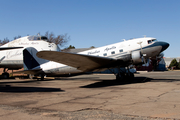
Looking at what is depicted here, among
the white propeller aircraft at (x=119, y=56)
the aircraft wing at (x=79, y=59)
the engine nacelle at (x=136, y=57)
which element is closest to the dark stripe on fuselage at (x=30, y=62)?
the white propeller aircraft at (x=119, y=56)

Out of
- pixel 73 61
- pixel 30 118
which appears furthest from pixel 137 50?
pixel 30 118

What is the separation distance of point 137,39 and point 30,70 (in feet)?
44.5

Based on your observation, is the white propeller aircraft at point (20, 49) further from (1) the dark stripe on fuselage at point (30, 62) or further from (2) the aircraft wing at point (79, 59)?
(2) the aircraft wing at point (79, 59)

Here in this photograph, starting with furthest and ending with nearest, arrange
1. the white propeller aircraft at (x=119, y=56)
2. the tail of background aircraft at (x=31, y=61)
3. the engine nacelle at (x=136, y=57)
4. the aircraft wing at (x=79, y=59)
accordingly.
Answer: the tail of background aircraft at (x=31, y=61)
the engine nacelle at (x=136, y=57)
the white propeller aircraft at (x=119, y=56)
the aircraft wing at (x=79, y=59)

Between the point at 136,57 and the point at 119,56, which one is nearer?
the point at 136,57

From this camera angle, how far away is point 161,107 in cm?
646

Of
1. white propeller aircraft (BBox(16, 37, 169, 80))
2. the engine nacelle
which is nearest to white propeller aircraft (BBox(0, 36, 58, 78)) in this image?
white propeller aircraft (BBox(16, 37, 169, 80))

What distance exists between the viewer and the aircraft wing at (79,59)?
13.1 m

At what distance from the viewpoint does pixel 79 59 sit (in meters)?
14.6

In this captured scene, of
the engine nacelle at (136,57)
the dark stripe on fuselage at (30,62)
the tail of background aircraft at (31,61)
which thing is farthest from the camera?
the dark stripe on fuselage at (30,62)

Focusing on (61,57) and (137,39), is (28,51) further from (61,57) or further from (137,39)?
(137,39)

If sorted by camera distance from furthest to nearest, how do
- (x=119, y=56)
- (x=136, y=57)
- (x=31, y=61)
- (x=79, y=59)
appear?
(x=31, y=61) < (x=119, y=56) < (x=136, y=57) < (x=79, y=59)

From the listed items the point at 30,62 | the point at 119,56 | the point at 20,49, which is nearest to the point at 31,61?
the point at 30,62

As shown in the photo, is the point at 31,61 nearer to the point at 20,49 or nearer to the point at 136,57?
the point at 20,49
